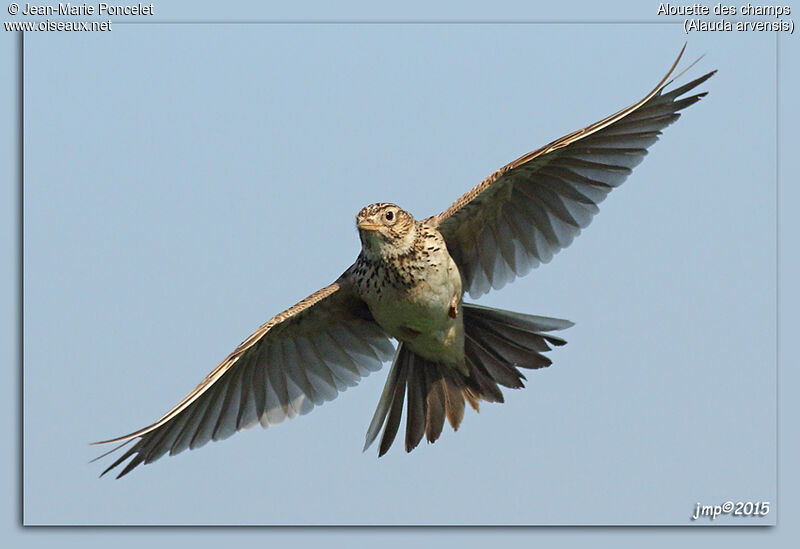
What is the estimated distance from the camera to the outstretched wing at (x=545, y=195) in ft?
28.6

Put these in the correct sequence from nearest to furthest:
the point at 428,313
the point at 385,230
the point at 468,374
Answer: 1. the point at 385,230
2. the point at 428,313
3. the point at 468,374

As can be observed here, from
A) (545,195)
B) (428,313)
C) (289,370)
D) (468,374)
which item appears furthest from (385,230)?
(289,370)

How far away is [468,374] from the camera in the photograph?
959 cm

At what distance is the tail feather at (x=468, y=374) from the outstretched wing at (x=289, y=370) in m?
0.44

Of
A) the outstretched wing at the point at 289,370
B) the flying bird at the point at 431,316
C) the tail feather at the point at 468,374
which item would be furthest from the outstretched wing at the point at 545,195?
the outstretched wing at the point at 289,370

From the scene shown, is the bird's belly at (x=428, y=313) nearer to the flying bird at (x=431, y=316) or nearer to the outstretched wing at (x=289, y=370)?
the flying bird at (x=431, y=316)

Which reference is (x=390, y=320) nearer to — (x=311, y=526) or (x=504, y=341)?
(x=504, y=341)

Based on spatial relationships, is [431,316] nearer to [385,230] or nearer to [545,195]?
[385,230]

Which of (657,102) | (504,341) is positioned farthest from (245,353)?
(657,102)

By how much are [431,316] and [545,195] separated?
1.26 metres

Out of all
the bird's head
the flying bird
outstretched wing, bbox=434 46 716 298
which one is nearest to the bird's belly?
the flying bird

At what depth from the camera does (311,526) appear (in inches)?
367

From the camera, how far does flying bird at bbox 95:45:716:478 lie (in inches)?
348

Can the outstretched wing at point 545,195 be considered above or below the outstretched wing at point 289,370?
above
